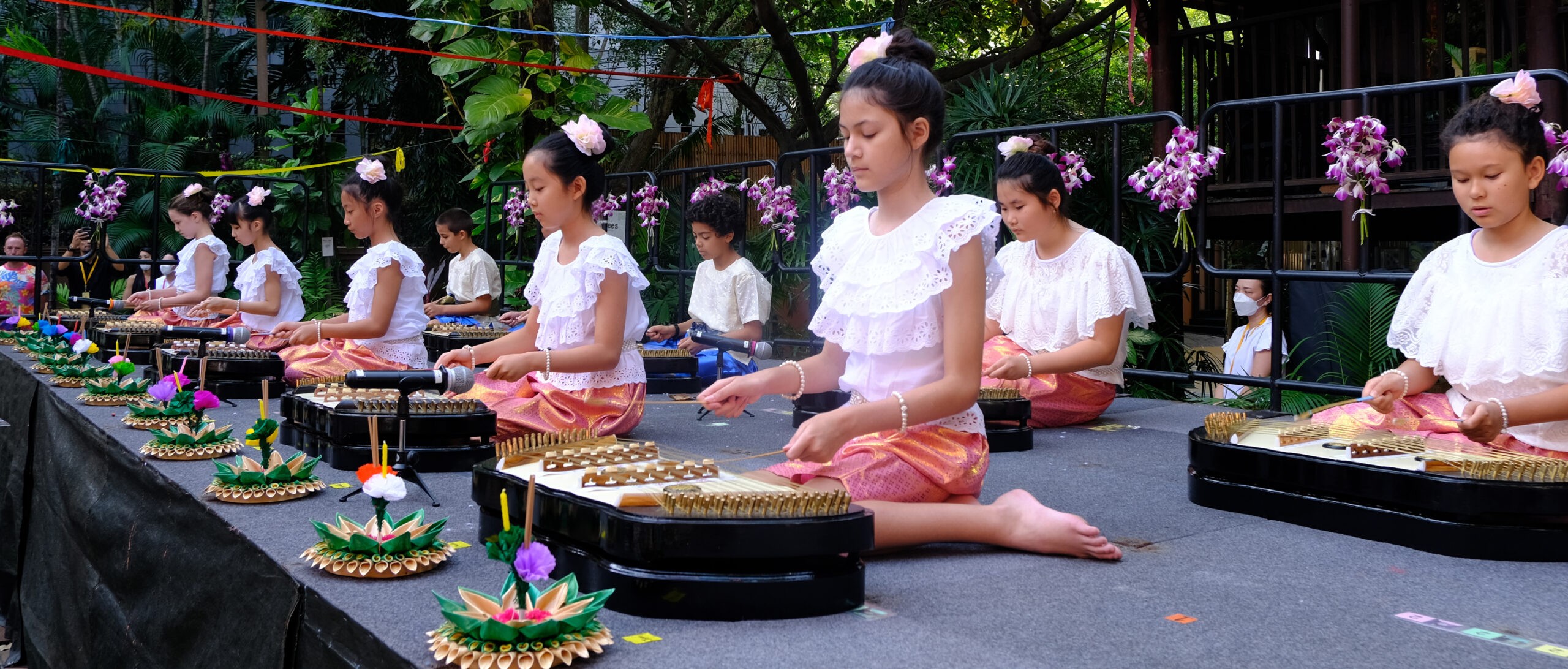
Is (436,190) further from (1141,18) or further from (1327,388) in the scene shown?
(1327,388)

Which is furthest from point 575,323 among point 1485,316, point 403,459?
point 1485,316

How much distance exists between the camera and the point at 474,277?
8375mm

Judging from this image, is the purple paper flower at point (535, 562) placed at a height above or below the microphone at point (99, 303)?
below

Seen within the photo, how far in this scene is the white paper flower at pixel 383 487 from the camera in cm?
217

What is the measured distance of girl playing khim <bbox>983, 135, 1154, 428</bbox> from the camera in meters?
4.30

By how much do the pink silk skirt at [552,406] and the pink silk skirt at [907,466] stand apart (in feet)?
4.53

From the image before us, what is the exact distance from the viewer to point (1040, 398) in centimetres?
446

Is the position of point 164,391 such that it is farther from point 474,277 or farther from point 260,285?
point 474,277

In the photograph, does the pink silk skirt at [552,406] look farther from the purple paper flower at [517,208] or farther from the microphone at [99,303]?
the purple paper flower at [517,208]

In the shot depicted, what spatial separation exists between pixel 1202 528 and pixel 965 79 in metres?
8.71

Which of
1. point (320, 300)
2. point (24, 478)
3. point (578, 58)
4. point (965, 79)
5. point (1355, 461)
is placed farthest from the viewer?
point (320, 300)

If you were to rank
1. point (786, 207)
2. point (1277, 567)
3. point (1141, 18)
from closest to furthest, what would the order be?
point (1277, 567)
point (786, 207)
point (1141, 18)

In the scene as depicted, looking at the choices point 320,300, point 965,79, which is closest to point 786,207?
point 965,79

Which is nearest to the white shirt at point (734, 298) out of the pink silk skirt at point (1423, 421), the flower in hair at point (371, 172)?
the flower in hair at point (371, 172)
